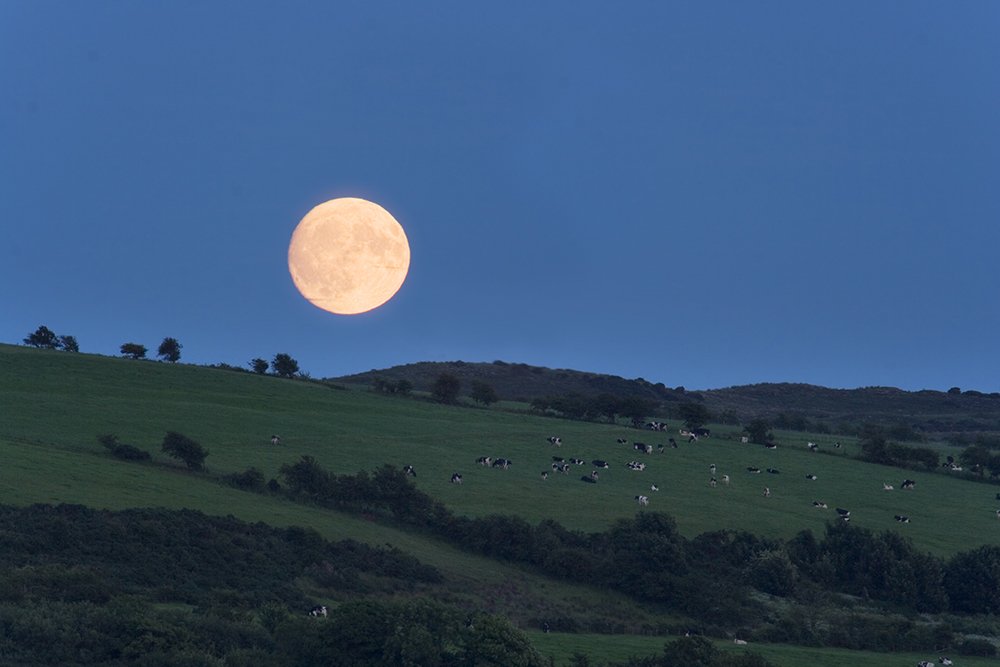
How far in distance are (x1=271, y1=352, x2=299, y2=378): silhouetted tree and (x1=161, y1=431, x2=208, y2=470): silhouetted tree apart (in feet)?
187

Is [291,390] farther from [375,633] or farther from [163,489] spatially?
[375,633]

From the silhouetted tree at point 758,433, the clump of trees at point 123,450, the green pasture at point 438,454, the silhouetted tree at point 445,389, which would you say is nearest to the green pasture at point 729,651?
the green pasture at point 438,454

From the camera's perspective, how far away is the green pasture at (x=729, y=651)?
43.8 metres

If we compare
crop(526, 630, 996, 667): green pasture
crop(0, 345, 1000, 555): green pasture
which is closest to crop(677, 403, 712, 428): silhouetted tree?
crop(0, 345, 1000, 555): green pasture

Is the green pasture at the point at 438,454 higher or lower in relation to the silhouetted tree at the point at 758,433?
lower

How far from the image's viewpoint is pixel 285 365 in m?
132

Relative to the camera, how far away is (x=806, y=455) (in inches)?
4090

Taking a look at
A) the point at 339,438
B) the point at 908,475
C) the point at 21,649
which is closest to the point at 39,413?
the point at 339,438

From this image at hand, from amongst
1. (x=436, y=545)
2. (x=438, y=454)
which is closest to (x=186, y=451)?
(x=436, y=545)

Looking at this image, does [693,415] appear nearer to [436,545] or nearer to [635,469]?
[635,469]

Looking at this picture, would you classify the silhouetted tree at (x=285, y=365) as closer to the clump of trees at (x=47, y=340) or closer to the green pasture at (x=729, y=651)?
the clump of trees at (x=47, y=340)

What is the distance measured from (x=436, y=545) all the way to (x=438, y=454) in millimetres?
24447

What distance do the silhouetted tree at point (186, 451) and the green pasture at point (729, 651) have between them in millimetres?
31007

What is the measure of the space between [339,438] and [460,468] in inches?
455
